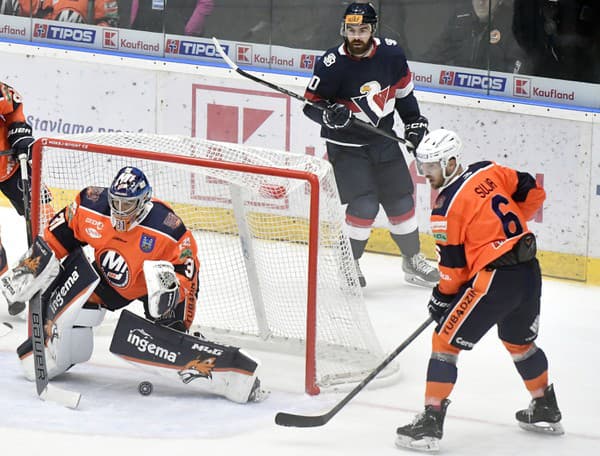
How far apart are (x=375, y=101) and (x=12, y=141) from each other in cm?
158

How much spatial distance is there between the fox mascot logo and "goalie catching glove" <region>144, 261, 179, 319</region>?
0.25 meters

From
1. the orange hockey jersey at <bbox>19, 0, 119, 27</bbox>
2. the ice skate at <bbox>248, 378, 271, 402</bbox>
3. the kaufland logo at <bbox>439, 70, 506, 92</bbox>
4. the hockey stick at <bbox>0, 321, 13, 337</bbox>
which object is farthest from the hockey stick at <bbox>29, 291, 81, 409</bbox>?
the orange hockey jersey at <bbox>19, 0, 119, 27</bbox>

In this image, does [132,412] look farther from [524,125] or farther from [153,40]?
[153,40]

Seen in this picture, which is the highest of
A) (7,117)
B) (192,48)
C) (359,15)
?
(359,15)

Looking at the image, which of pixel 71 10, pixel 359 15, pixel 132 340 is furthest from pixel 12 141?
pixel 71 10

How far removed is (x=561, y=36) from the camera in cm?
684

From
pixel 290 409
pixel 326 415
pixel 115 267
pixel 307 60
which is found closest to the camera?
pixel 326 415

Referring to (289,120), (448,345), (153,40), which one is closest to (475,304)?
(448,345)

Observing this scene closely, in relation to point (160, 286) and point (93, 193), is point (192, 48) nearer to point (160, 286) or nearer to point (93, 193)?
point (93, 193)

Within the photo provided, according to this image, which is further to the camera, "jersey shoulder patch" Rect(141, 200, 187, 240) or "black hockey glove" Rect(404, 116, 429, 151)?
"black hockey glove" Rect(404, 116, 429, 151)

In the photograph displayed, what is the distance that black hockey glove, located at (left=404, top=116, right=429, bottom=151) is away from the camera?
634 centimetres

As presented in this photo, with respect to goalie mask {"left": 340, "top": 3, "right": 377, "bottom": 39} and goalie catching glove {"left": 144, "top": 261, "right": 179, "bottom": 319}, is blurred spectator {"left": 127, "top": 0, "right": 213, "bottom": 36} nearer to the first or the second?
goalie mask {"left": 340, "top": 3, "right": 377, "bottom": 39}

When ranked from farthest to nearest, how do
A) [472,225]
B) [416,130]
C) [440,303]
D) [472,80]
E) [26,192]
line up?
[472,80]
[416,130]
[26,192]
[440,303]
[472,225]

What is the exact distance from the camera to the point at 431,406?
4.68 m
